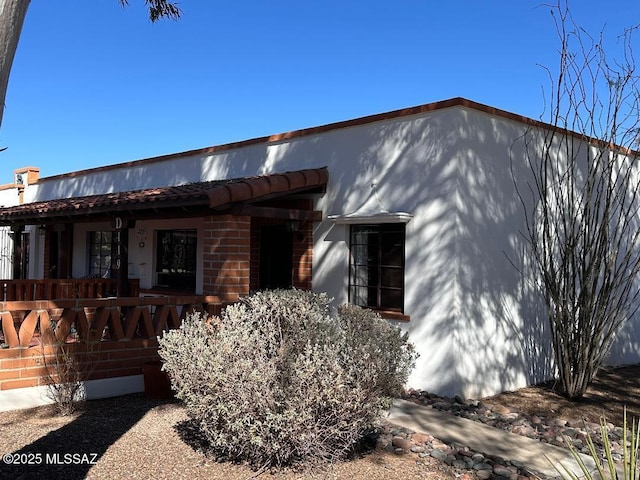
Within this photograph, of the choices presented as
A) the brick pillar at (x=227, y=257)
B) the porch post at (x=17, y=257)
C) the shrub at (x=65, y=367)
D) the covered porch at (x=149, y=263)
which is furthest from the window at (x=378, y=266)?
the porch post at (x=17, y=257)

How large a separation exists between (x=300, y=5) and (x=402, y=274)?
26.4 ft

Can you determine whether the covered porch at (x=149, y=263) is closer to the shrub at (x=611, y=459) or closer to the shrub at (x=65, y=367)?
the shrub at (x=65, y=367)

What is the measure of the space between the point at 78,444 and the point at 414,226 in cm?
478

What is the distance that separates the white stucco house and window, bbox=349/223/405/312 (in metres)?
0.02

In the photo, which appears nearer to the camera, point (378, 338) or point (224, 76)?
point (378, 338)

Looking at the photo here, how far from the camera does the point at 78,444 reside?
456 centimetres

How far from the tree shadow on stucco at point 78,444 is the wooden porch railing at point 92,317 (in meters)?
0.81

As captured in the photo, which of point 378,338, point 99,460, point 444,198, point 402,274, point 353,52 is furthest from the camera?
point 353,52

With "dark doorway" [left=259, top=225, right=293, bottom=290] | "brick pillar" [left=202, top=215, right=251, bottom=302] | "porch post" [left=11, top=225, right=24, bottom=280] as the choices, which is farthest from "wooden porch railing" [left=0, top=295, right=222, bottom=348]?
"porch post" [left=11, top=225, right=24, bottom=280]

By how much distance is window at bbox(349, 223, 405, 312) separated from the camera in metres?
7.89

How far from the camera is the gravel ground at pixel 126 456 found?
4.03 metres

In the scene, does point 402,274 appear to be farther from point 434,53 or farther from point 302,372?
point 434,53

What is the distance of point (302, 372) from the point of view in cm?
394

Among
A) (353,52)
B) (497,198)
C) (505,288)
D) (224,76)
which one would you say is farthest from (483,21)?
(224,76)
